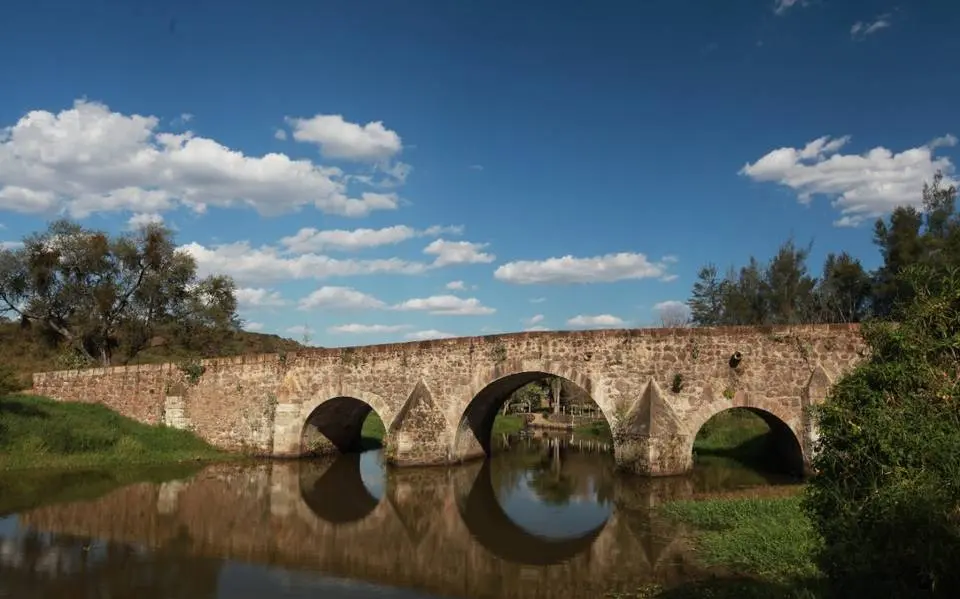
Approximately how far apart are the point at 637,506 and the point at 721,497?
5.66 ft

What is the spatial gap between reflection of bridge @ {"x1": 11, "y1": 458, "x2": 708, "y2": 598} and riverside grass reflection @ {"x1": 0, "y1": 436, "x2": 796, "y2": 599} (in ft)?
0.12

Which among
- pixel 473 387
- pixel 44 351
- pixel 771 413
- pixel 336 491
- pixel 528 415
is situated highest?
pixel 44 351

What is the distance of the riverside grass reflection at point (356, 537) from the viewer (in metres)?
8.97

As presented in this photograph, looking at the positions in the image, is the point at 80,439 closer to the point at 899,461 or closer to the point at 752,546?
the point at 752,546

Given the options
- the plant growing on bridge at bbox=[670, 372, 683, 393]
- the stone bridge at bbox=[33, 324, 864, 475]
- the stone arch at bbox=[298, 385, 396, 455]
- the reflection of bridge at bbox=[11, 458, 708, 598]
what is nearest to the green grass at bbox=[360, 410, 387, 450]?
the stone arch at bbox=[298, 385, 396, 455]

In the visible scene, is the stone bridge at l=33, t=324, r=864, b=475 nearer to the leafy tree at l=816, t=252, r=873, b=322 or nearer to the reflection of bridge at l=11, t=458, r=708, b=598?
the reflection of bridge at l=11, t=458, r=708, b=598

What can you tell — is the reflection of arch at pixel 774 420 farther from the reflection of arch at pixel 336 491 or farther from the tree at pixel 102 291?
the tree at pixel 102 291

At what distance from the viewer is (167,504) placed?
47.8 feet

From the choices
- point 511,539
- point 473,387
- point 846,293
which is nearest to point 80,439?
point 473,387

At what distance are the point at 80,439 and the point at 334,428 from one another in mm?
7951

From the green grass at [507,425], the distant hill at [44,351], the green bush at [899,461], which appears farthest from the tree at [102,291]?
the green bush at [899,461]

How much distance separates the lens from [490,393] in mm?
20203

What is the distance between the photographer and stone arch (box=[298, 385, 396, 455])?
20281 mm

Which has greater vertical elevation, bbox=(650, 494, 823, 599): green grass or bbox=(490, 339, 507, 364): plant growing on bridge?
bbox=(490, 339, 507, 364): plant growing on bridge
